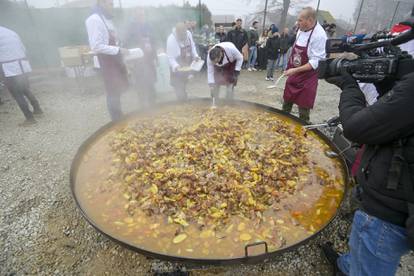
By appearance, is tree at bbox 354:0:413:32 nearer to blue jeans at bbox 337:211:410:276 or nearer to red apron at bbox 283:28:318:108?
red apron at bbox 283:28:318:108

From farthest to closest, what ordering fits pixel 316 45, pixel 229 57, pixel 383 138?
pixel 229 57, pixel 316 45, pixel 383 138

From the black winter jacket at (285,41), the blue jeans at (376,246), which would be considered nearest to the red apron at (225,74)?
the blue jeans at (376,246)

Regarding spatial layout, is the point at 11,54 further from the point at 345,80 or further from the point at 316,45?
the point at 345,80

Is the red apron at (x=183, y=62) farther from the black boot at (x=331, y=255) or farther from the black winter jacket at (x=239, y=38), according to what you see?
the black winter jacket at (x=239, y=38)

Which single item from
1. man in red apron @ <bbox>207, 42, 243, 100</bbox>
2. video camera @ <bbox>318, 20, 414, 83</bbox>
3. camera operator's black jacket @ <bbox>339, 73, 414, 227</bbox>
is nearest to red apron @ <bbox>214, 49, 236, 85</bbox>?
man in red apron @ <bbox>207, 42, 243, 100</bbox>

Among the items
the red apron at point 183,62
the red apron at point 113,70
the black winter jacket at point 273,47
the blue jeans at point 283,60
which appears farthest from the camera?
the blue jeans at point 283,60

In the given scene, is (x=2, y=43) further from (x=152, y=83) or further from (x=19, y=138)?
(x=152, y=83)

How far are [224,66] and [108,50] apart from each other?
89.3 inches

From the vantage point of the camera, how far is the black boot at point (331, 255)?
2.50 meters

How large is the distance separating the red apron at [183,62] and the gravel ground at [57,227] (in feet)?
6.73

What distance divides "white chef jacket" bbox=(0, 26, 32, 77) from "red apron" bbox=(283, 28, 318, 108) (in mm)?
5838

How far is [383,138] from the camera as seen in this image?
4.63ft

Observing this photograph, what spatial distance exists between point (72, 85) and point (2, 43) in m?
3.77

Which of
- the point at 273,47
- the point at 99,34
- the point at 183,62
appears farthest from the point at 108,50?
the point at 273,47
